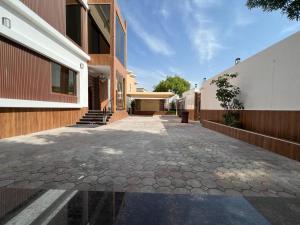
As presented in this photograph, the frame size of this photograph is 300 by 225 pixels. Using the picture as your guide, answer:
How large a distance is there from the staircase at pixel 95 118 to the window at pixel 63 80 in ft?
5.58

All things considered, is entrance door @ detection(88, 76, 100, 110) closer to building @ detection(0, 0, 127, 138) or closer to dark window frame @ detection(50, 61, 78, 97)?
building @ detection(0, 0, 127, 138)

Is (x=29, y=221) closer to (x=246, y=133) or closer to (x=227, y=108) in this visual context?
(x=246, y=133)

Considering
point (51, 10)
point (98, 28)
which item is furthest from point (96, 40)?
point (51, 10)

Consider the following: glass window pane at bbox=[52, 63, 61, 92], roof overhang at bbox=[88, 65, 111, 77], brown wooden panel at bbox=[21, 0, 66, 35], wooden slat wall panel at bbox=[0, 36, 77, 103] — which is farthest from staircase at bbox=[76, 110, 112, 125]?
brown wooden panel at bbox=[21, 0, 66, 35]

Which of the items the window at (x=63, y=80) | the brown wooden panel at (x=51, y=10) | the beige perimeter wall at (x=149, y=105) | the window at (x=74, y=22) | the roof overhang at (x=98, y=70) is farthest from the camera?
the beige perimeter wall at (x=149, y=105)

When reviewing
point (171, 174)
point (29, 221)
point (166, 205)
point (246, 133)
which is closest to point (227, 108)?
point (246, 133)

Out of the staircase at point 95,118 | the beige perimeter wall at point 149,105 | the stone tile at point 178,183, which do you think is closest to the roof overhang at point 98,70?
the staircase at point 95,118

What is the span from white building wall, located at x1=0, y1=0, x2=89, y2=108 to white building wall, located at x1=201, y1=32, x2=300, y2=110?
8.12 metres

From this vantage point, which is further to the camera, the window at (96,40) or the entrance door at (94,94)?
the entrance door at (94,94)

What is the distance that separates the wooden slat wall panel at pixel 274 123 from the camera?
14.6 ft

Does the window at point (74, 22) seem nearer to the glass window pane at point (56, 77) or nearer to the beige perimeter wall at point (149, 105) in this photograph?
A: the glass window pane at point (56, 77)

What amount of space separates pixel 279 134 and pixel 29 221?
5776 millimetres

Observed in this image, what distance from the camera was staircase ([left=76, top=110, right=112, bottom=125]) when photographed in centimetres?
1066

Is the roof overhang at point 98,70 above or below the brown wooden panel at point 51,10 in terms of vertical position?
below
